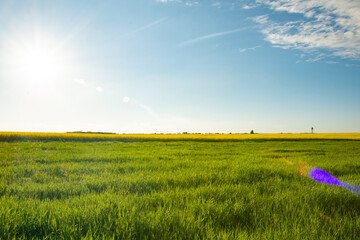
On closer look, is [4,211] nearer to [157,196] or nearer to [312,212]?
[157,196]

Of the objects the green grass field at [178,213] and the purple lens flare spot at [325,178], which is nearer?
the green grass field at [178,213]

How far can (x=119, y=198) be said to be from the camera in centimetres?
343

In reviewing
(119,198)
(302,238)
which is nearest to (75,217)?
(119,198)

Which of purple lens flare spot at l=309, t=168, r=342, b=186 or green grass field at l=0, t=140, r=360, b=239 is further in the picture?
purple lens flare spot at l=309, t=168, r=342, b=186

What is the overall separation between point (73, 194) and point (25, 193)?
0.87m

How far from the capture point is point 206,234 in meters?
2.46

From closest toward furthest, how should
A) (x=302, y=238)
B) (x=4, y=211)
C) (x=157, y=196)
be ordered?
(x=302, y=238) → (x=4, y=211) → (x=157, y=196)

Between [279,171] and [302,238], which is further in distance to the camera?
[279,171]

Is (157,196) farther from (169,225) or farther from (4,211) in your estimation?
(4,211)

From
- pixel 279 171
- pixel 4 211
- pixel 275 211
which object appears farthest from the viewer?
pixel 279 171

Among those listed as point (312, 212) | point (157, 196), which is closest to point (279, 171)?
point (312, 212)

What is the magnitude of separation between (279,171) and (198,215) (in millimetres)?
4137

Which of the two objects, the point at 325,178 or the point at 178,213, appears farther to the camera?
the point at 325,178

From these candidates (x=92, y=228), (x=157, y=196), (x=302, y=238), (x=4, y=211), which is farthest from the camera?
(x=157, y=196)
